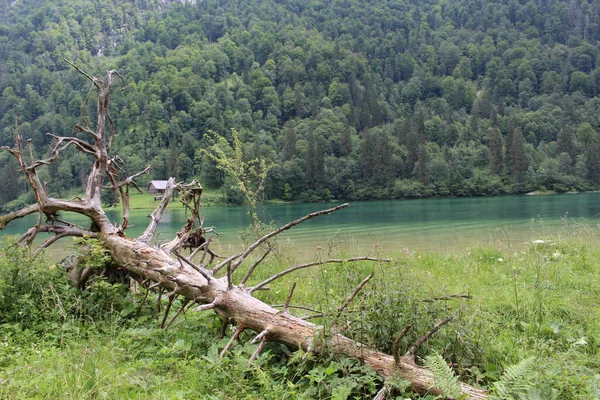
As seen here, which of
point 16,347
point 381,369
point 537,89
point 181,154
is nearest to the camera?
point 381,369

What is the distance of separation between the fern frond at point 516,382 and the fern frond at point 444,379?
237 millimetres

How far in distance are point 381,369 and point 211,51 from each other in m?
186

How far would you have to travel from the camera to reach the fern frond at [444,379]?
2.85 metres

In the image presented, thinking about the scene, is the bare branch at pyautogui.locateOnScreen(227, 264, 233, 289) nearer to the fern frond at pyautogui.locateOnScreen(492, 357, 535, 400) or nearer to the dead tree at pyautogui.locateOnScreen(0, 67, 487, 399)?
the dead tree at pyautogui.locateOnScreen(0, 67, 487, 399)

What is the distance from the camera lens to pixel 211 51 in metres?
176

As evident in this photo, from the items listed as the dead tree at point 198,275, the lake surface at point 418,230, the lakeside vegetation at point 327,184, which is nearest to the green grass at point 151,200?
the lakeside vegetation at point 327,184

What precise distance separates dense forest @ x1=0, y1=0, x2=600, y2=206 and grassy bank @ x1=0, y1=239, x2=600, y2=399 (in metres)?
66.0

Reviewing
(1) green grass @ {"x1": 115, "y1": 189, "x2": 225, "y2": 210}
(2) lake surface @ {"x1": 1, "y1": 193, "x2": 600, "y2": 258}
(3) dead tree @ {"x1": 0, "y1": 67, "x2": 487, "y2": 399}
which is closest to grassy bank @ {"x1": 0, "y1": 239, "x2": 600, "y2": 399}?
(3) dead tree @ {"x1": 0, "y1": 67, "x2": 487, "y2": 399}

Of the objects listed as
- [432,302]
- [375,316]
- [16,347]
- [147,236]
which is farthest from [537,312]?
[16,347]

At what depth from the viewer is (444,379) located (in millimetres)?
2922

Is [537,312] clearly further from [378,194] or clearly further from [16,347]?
[378,194]

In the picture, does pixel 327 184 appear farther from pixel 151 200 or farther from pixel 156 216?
pixel 156 216

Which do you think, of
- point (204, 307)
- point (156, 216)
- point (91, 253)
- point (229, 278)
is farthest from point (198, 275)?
point (156, 216)

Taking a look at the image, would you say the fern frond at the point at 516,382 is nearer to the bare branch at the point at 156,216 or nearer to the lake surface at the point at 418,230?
the lake surface at the point at 418,230
